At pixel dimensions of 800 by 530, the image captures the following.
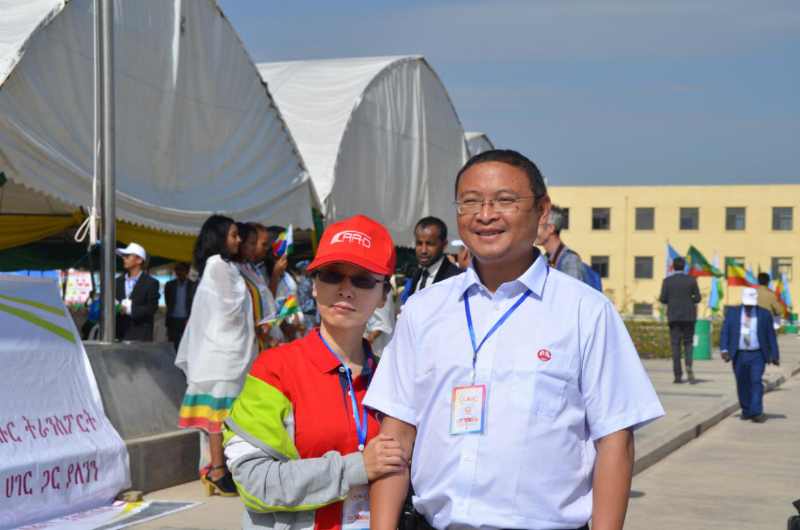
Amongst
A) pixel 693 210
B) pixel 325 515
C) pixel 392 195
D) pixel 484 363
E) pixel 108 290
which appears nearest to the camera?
pixel 484 363

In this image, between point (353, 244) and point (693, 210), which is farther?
point (693, 210)

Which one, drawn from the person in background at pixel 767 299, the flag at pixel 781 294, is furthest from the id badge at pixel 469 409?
the flag at pixel 781 294

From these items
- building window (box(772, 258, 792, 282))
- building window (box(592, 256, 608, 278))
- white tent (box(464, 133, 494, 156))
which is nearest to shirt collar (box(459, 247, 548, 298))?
white tent (box(464, 133, 494, 156))

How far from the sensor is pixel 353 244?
2.88 metres

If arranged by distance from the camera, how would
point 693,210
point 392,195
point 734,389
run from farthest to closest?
point 693,210
point 392,195
point 734,389

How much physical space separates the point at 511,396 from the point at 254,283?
5.27 metres

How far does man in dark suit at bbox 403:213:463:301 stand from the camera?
7.54 meters

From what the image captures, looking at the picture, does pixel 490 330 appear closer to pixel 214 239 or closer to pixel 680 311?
pixel 214 239

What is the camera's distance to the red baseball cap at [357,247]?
9.39ft

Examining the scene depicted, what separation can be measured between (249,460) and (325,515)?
248mm

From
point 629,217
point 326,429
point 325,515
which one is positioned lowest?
point 325,515

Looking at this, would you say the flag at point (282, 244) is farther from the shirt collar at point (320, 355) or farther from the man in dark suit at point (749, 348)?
the man in dark suit at point (749, 348)

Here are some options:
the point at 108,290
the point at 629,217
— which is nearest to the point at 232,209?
the point at 108,290

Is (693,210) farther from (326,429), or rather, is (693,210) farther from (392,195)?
(326,429)
